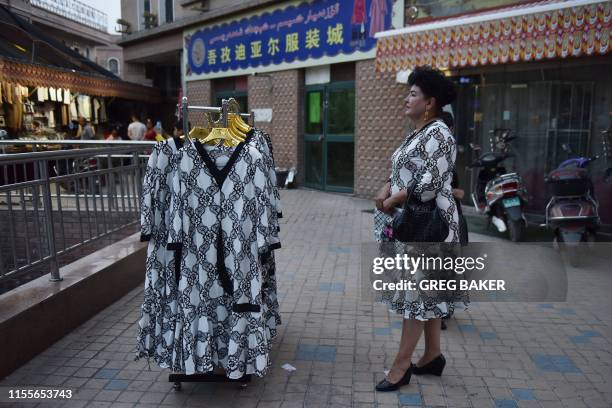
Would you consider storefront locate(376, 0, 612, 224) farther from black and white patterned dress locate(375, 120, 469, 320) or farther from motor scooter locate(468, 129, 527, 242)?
black and white patterned dress locate(375, 120, 469, 320)

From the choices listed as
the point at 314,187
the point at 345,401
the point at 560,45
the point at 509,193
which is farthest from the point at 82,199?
the point at 314,187

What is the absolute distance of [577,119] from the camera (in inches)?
285

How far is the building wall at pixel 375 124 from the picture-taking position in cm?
930

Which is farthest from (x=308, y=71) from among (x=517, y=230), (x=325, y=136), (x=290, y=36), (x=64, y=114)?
(x=64, y=114)

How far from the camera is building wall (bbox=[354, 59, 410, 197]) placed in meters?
9.30

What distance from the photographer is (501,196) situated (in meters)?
6.39

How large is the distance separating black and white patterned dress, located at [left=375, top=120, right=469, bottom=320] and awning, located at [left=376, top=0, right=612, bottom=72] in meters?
4.26

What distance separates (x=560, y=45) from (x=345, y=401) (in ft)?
17.5

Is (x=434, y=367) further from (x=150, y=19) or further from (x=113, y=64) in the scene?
(x=113, y=64)

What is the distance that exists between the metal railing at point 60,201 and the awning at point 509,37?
4.48 m

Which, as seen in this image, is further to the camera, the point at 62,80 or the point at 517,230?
the point at 62,80

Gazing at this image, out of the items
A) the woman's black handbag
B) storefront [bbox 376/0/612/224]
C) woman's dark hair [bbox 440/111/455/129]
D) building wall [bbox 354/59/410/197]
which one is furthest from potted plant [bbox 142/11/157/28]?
the woman's black handbag

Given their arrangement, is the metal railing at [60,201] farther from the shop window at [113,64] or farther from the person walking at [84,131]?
the shop window at [113,64]

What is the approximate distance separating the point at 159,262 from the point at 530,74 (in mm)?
6662
